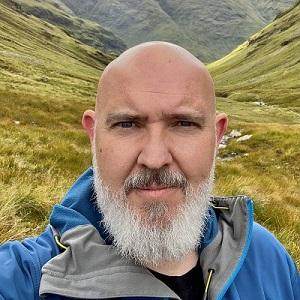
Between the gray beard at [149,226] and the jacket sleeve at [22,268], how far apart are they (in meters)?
0.47

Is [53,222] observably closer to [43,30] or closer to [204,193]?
[204,193]

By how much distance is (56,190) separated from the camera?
8.61 metres

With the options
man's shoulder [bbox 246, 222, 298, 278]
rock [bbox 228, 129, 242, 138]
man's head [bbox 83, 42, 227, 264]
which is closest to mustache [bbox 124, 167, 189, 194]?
man's head [bbox 83, 42, 227, 264]

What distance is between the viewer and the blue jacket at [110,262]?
9.50 ft

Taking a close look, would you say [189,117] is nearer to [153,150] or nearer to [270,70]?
[153,150]

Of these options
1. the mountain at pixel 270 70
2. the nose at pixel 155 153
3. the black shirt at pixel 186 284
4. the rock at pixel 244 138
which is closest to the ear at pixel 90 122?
the nose at pixel 155 153

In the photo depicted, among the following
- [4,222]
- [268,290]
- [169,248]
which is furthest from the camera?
[4,222]

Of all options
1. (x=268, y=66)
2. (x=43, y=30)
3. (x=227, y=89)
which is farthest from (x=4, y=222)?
(x=43, y=30)

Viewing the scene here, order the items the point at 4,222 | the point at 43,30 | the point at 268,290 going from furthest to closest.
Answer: the point at 43,30
the point at 4,222
the point at 268,290

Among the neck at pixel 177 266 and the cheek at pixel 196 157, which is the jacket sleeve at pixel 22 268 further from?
the cheek at pixel 196 157

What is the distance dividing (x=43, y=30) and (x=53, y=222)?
158 m

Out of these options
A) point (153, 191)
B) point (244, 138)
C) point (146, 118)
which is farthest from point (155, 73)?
point (244, 138)

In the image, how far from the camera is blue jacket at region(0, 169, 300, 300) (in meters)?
2.90

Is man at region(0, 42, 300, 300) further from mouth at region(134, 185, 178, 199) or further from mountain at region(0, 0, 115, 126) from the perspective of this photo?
mountain at region(0, 0, 115, 126)
